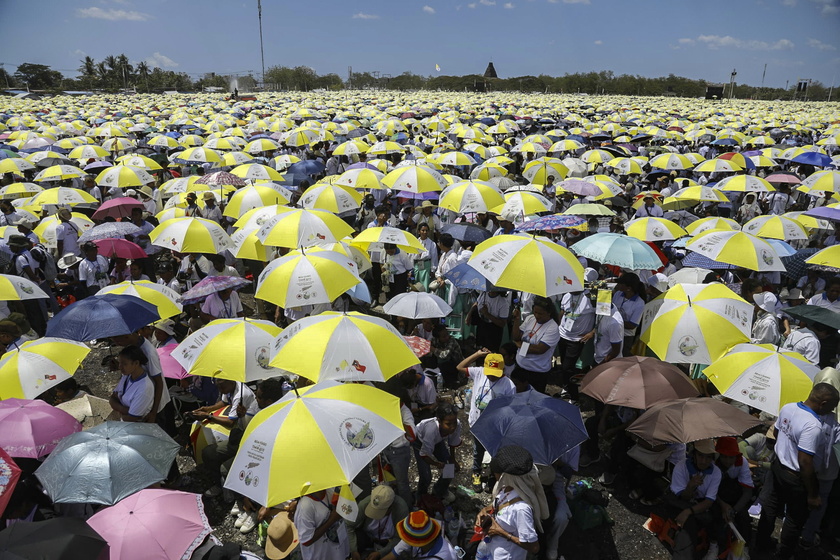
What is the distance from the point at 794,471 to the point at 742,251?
302cm

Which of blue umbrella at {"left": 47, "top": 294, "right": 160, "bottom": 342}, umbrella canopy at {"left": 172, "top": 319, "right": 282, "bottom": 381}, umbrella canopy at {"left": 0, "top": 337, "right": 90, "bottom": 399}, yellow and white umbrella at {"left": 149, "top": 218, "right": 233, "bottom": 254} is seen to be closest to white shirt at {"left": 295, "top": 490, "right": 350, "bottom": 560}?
umbrella canopy at {"left": 172, "top": 319, "right": 282, "bottom": 381}

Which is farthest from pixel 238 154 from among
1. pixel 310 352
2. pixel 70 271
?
pixel 310 352

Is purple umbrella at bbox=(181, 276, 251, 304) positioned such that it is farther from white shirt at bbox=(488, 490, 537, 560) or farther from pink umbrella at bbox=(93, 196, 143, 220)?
pink umbrella at bbox=(93, 196, 143, 220)

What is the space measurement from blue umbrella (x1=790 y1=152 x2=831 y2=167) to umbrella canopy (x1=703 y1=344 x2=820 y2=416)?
12980mm

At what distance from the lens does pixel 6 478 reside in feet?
10.2

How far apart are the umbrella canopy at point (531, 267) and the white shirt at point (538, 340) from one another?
41cm

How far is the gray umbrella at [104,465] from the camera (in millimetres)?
3311

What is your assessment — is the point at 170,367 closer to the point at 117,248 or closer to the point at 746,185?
the point at 117,248

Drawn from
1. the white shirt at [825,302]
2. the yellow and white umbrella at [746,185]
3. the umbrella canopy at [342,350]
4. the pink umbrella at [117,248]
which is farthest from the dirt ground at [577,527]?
the yellow and white umbrella at [746,185]

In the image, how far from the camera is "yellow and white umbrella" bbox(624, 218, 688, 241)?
7743 millimetres

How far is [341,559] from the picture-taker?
12.1 ft

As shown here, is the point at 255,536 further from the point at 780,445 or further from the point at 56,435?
the point at 780,445

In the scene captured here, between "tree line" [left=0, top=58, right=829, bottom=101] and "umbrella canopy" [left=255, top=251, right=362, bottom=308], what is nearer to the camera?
"umbrella canopy" [left=255, top=251, right=362, bottom=308]

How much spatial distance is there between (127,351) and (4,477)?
4.80 ft
